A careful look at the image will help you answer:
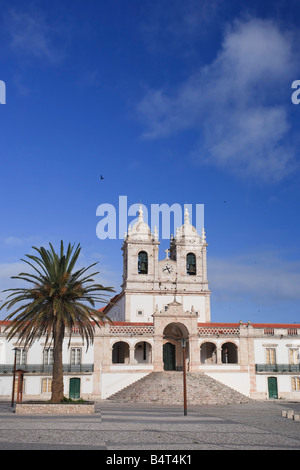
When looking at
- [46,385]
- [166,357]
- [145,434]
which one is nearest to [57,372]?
[145,434]

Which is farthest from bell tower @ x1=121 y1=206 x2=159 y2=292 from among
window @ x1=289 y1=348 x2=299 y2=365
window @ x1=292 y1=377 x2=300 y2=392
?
window @ x1=292 y1=377 x2=300 y2=392

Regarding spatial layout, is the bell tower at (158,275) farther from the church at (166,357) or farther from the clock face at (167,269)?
the church at (166,357)

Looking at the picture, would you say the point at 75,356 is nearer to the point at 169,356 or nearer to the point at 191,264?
the point at 169,356

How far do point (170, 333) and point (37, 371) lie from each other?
1372 centimetres

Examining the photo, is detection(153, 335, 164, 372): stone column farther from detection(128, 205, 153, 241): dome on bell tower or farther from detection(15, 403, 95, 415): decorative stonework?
detection(15, 403, 95, 415): decorative stonework

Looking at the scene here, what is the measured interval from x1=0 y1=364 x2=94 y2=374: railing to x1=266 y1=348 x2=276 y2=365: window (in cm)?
1605

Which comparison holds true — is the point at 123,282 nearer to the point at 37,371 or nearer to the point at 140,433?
Answer: the point at 37,371

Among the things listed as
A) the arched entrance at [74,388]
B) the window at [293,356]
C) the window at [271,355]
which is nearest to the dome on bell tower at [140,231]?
the window at [271,355]

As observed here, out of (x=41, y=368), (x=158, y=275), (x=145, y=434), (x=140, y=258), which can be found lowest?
(x=145, y=434)

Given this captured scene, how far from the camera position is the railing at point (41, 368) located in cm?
4116

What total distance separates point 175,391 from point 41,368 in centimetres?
1150

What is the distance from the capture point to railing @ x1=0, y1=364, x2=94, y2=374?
41.2 meters

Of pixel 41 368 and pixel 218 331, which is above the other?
pixel 218 331

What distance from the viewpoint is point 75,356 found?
43.1m
